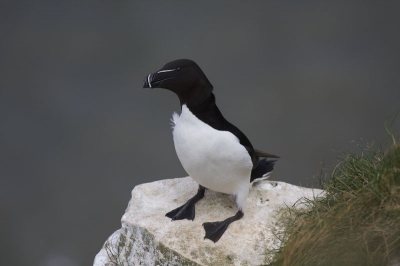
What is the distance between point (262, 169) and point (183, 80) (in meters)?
1.11

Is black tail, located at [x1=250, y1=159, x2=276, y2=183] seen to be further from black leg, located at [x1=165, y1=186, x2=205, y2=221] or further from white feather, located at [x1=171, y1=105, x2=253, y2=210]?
black leg, located at [x1=165, y1=186, x2=205, y2=221]

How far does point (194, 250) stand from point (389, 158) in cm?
132

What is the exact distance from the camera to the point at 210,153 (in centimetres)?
388

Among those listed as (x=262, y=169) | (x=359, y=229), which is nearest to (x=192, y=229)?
(x=262, y=169)

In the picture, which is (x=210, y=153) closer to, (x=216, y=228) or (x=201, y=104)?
(x=201, y=104)

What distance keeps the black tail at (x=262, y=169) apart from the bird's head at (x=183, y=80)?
2.76 feet

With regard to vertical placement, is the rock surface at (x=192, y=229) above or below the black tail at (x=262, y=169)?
below

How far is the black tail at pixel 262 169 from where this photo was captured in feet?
14.4

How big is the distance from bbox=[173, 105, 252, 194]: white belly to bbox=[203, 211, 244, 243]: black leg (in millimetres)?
221

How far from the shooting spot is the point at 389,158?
11.5 ft

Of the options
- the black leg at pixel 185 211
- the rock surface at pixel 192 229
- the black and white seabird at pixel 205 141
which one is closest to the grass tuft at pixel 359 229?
the rock surface at pixel 192 229

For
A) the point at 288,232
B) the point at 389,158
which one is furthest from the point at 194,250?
the point at 389,158

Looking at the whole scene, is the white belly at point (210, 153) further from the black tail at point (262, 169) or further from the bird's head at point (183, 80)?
the black tail at point (262, 169)

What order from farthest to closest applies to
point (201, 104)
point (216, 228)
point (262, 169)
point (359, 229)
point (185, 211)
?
point (262, 169) < point (185, 211) < point (216, 228) < point (201, 104) < point (359, 229)
